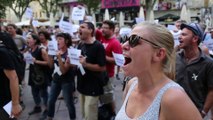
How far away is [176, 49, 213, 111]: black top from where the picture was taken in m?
3.32

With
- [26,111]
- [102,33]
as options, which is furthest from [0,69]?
[26,111]

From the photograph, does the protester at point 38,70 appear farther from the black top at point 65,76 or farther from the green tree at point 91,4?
the green tree at point 91,4

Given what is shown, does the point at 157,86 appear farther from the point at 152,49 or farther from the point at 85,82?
the point at 85,82

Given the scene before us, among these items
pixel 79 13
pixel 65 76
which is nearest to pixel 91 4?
pixel 79 13

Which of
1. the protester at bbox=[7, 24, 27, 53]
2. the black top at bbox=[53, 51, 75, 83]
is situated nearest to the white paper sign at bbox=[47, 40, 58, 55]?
the black top at bbox=[53, 51, 75, 83]

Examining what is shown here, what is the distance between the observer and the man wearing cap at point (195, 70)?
3332 mm

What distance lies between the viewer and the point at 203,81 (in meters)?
3.35

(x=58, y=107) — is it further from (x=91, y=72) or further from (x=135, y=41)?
(x=135, y=41)

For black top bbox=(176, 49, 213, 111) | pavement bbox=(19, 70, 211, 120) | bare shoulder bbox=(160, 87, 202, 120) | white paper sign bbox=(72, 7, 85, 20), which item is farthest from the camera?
white paper sign bbox=(72, 7, 85, 20)

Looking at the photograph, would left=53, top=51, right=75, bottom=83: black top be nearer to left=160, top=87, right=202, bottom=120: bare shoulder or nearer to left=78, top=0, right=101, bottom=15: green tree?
left=160, top=87, right=202, bottom=120: bare shoulder

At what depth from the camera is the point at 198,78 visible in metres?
3.33

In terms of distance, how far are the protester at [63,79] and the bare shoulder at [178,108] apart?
4.13m

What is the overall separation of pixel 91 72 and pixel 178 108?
3356 millimetres

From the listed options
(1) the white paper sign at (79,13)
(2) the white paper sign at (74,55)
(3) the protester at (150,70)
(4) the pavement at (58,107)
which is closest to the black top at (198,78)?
(3) the protester at (150,70)
